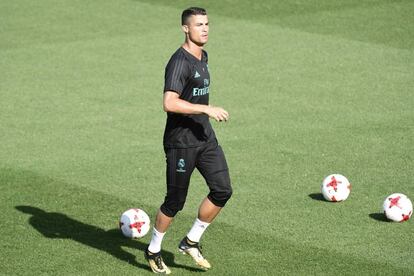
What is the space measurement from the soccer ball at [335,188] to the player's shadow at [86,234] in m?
3.14

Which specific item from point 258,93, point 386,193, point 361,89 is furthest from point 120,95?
point 386,193

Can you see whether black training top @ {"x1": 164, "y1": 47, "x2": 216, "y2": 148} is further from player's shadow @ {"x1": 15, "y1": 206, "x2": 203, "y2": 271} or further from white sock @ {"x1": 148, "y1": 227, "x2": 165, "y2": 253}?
player's shadow @ {"x1": 15, "y1": 206, "x2": 203, "y2": 271}

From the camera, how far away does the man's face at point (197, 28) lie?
11.5 m

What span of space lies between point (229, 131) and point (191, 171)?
712 cm

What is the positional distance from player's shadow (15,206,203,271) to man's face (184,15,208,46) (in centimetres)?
291

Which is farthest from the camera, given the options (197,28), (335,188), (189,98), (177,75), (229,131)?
(229,131)

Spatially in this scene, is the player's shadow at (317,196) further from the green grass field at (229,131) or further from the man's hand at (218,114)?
the man's hand at (218,114)

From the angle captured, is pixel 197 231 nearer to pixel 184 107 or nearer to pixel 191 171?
pixel 191 171

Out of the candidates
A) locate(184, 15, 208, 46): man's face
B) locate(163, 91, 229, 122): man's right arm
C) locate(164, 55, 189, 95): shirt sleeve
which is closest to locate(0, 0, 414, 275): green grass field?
locate(163, 91, 229, 122): man's right arm

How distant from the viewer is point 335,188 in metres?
14.7

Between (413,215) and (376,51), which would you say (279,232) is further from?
(376,51)

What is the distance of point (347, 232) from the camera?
1348 cm

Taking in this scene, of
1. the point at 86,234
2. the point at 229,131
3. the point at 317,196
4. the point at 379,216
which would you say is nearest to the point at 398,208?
the point at 379,216

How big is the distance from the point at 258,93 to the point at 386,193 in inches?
273
